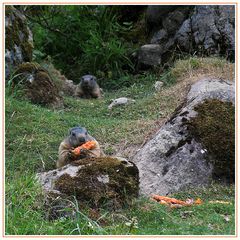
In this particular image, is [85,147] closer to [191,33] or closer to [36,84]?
[36,84]

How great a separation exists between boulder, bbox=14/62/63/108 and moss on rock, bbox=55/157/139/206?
4.08 meters

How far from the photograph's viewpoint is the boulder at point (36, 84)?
9.30 meters

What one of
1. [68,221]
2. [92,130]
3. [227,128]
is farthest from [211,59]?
[68,221]

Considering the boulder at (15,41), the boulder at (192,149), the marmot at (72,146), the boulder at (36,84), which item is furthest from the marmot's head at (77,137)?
the boulder at (15,41)

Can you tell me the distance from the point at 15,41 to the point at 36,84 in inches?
43.3

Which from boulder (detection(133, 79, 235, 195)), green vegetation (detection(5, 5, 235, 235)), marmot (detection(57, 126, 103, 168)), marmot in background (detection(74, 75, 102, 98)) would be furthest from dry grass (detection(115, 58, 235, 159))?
marmot in background (detection(74, 75, 102, 98))

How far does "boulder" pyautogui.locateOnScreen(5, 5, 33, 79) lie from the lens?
31.9 ft

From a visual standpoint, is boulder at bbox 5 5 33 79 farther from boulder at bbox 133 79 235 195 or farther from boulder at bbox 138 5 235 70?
→ boulder at bbox 133 79 235 195

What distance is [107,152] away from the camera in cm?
766

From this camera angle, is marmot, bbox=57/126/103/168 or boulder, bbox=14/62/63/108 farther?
boulder, bbox=14/62/63/108

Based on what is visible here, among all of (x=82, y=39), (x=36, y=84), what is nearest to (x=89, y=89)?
(x=36, y=84)

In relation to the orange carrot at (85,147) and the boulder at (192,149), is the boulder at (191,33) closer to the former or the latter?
the boulder at (192,149)

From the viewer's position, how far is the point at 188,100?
24.3 feet

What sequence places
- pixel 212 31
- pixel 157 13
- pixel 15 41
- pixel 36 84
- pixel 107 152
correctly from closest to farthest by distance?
pixel 107 152 < pixel 36 84 < pixel 15 41 < pixel 212 31 < pixel 157 13
